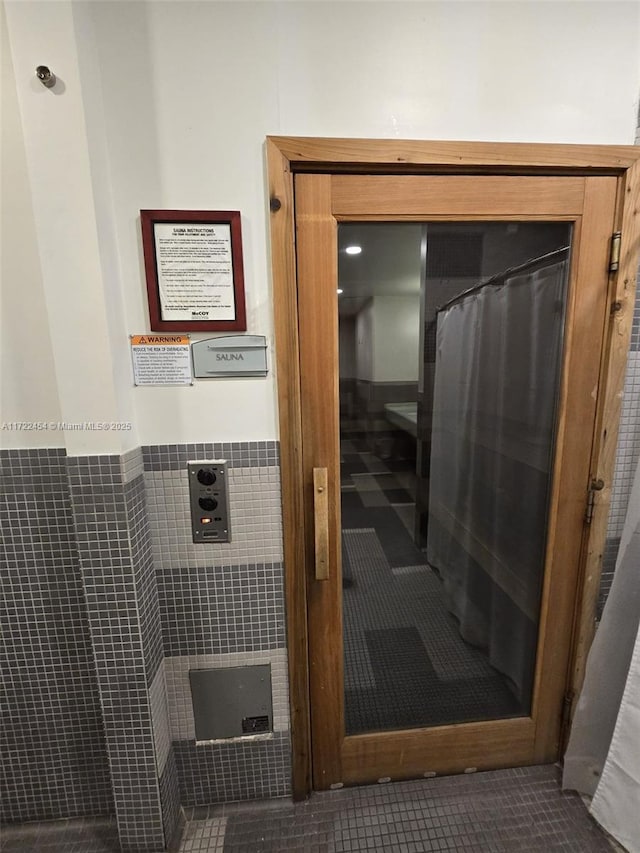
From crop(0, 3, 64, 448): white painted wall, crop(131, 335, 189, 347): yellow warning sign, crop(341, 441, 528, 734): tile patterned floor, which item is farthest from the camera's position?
crop(341, 441, 528, 734): tile patterned floor

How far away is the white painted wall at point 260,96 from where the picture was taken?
38.7 inches

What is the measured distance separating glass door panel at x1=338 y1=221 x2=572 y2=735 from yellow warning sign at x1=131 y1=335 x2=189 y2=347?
0.50 m

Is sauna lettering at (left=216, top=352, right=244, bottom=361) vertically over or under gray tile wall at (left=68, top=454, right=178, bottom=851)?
over

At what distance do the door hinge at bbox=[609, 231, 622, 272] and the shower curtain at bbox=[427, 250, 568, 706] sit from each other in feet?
0.45

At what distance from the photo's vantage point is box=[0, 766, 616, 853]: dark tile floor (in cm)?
122

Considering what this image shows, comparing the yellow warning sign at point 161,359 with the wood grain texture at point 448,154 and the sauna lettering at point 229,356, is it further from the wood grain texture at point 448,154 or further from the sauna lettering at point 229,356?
the wood grain texture at point 448,154

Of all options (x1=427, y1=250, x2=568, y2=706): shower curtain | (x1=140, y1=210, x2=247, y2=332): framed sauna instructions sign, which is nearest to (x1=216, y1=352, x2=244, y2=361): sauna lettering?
(x1=140, y1=210, x2=247, y2=332): framed sauna instructions sign

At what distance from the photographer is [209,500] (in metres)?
1.17

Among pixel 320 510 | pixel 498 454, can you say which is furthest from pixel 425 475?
pixel 320 510

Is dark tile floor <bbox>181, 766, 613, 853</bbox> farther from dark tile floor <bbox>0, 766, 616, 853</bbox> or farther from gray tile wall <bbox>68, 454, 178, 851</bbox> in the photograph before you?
gray tile wall <bbox>68, 454, 178, 851</bbox>

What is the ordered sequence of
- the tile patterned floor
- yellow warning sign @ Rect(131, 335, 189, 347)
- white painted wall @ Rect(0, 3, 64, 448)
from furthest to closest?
the tile patterned floor → yellow warning sign @ Rect(131, 335, 189, 347) → white painted wall @ Rect(0, 3, 64, 448)

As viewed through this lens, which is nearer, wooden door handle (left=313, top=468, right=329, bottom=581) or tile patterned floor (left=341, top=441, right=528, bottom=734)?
wooden door handle (left=313, top=468, right=329, bottom=581)

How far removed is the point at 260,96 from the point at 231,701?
1912 millimetres

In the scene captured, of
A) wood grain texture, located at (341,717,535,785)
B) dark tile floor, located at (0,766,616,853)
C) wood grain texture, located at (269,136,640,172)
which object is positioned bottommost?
dark tile floor, located at (0,766,616,853)
